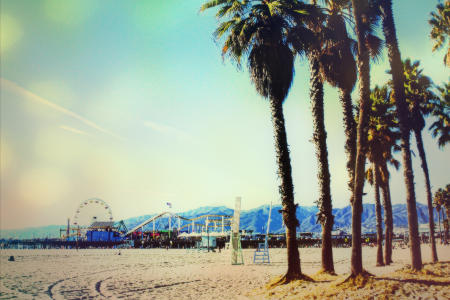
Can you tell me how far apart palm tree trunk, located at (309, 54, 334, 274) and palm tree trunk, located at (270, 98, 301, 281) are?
1845 millimetres

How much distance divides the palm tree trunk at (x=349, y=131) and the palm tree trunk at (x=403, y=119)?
196 centimetres

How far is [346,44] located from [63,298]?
51.2 feet

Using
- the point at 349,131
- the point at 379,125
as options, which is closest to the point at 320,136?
the point at 349,131

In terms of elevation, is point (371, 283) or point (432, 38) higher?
point (432, 38)

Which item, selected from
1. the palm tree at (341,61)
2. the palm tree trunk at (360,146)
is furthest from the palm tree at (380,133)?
the palm tree trunk at (360,146)

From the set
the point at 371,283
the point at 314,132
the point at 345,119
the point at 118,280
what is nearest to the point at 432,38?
the point at 345,119

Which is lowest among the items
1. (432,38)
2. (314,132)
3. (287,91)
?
(314,132)

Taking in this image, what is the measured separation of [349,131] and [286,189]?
476 centimetres

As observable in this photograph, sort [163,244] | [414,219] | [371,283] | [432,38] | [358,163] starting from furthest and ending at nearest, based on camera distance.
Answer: [163,244]
[432,38]
[414,219]
[358,163]
[371,283]

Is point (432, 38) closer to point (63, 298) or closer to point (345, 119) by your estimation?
point (345, 119)

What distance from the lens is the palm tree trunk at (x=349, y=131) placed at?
14.9 m

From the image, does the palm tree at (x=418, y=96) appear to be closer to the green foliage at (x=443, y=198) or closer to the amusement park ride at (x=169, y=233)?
the amusement park ride at (x=169, y=233)

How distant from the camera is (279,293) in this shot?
10.8m

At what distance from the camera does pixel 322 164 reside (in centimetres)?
1470
